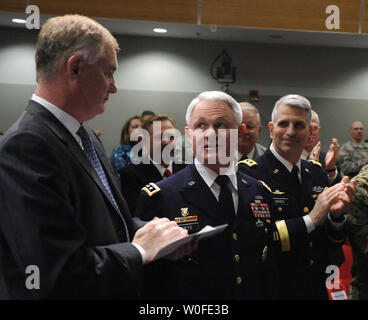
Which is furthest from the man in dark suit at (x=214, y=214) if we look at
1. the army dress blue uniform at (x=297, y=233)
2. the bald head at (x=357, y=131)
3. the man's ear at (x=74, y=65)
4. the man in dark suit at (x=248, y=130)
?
the bald head at (x=357, y=131)

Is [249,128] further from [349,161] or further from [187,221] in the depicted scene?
[349,161]

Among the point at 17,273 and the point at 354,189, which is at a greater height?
the point at 354,189

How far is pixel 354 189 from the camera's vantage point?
6.26ft

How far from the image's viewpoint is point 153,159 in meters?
2.96

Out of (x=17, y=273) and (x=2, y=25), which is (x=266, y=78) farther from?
(x=17, y=273)

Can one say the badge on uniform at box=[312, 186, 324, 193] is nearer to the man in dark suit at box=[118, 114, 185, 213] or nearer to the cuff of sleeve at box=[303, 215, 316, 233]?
the cuff of sleeve at box=[303, 215, 316, 233]

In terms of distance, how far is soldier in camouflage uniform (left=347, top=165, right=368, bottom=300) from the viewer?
6.41 ft

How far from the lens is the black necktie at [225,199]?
1705 millimetres

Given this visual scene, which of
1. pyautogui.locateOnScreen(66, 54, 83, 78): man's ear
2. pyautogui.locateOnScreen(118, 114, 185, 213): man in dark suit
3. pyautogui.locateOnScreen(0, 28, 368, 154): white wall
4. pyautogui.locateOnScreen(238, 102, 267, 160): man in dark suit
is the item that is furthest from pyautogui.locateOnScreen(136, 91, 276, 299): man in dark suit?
pyautogui.locateOnScreen(0, 28, 368, 154): white wall

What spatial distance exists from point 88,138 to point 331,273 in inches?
53.2

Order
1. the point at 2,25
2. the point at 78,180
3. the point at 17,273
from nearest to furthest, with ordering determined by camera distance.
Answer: the point at 17,273 < the point at 78,180 < the point at 2,25

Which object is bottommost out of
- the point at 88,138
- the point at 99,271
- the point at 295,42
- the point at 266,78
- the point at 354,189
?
the point at 99,271

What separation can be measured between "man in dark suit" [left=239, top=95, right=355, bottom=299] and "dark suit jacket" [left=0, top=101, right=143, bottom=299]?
2.97 ft

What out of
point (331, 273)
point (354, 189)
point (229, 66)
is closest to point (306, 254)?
point (331, 273)
